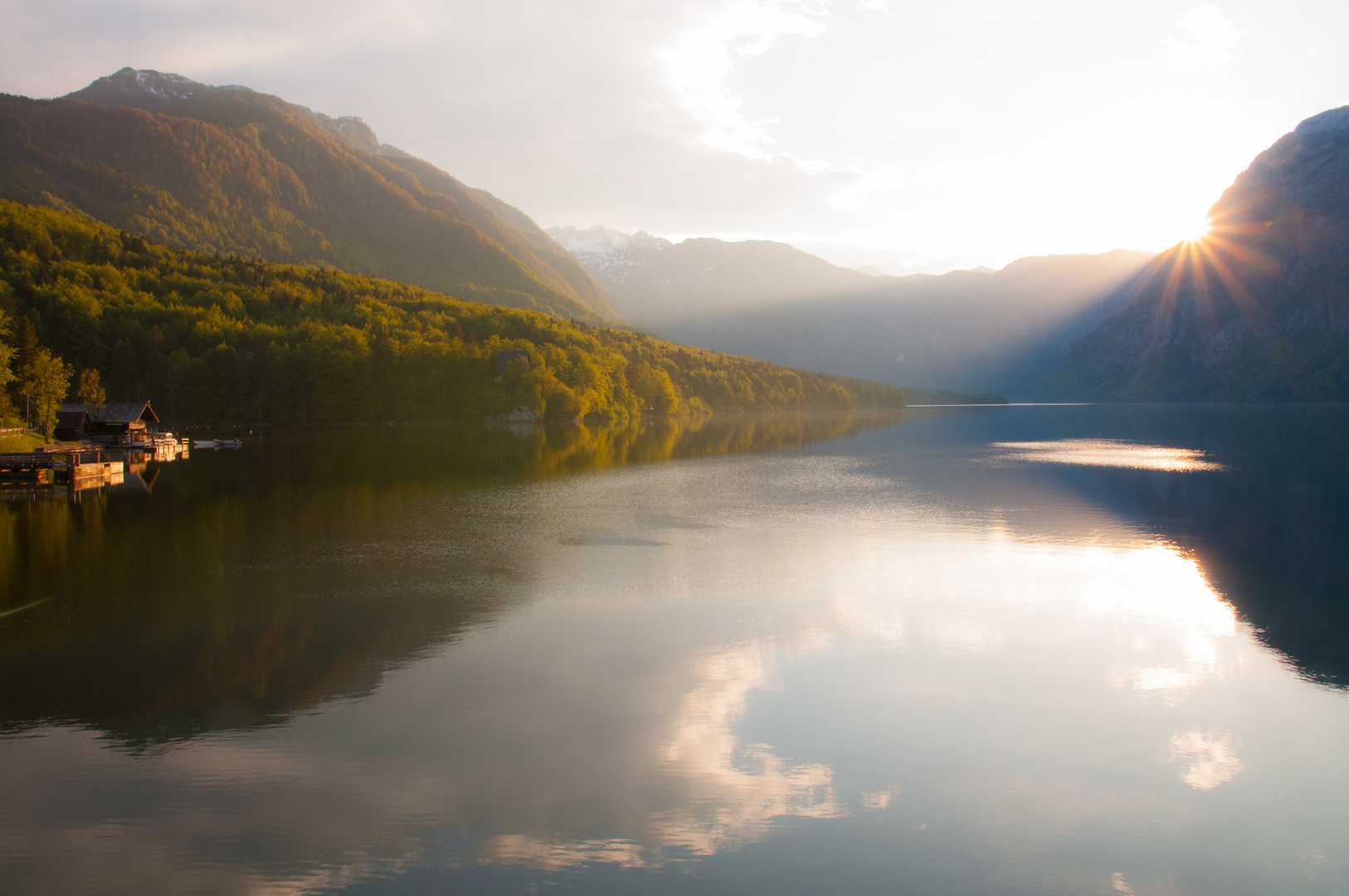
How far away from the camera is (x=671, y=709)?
14289 mm

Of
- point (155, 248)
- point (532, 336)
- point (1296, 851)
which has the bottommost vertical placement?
point (1296, 851)

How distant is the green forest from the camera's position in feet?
382

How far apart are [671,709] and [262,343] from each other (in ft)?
435

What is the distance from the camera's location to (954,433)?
116500mm

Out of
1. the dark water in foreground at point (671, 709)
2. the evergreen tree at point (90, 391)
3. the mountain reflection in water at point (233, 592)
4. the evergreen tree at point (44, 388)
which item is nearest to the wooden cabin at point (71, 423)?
the evergreen tree at point (44, 388)

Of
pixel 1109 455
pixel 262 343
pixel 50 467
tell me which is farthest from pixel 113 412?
pixel 1109 455

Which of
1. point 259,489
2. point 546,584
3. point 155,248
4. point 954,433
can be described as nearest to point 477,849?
point 546,584

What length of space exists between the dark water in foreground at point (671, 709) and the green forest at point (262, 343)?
95.8 metres

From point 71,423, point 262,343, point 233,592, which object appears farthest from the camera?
point 262,343

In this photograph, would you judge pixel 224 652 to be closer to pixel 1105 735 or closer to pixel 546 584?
pixel 546 584

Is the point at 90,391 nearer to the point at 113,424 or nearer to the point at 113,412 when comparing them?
the point at 113,412

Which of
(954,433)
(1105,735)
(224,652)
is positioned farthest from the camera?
(954,433)

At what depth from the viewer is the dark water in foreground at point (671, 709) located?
9.87 meters

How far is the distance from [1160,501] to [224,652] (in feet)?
144
